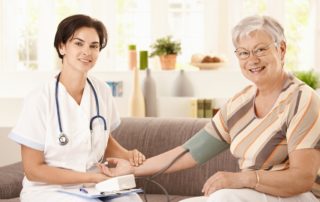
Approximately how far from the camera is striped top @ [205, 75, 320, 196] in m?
2.26

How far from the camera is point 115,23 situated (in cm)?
620

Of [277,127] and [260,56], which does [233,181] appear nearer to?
[277,127]

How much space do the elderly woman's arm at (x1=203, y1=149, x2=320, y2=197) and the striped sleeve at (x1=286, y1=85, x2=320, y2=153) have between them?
3cm

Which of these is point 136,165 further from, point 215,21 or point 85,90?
point 215,21

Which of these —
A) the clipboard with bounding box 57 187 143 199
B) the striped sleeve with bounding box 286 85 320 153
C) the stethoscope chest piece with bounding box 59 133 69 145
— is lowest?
the clipboard with bounding box 57 187 143 199

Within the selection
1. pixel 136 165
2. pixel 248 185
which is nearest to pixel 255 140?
pixel 248 185

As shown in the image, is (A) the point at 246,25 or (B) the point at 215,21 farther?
(B) the point at 215,21

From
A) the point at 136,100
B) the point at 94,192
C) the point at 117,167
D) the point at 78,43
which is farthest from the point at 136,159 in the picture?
the point at 136,100

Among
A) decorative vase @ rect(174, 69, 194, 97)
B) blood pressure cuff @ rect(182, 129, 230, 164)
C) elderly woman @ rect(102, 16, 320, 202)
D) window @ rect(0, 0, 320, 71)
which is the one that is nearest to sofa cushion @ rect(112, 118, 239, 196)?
blood pressure cuff @ rect(182, 129, 230, 164)

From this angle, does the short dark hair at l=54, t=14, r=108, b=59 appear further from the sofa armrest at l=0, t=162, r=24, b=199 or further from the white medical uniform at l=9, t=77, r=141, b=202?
the sofa armrest at l=0, t=162, r=24, b=199

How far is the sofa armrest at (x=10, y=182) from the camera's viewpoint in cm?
307

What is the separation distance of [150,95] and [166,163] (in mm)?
2309

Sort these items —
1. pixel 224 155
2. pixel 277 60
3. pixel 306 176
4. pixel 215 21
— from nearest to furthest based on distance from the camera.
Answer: pixel 306 176 → pixel 277 60 → pixel 224 155 → pixel 215 21

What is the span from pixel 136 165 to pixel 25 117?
20.1 inches
